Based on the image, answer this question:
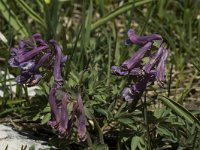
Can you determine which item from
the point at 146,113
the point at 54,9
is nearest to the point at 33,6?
the point at 54,9

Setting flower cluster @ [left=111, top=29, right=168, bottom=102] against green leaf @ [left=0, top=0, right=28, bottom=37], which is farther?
green leaf @ [left=0, top=0, right=28, bottom=37]

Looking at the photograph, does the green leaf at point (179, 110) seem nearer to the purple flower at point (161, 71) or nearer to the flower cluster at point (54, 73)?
the purple flower at point (161, 71)

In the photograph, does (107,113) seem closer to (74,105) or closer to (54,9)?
(74,105)

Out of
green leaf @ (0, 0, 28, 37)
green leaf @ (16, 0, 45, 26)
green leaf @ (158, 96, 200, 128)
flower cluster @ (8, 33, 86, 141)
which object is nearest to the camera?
flower cluster @ (8, 33, 86, 141)

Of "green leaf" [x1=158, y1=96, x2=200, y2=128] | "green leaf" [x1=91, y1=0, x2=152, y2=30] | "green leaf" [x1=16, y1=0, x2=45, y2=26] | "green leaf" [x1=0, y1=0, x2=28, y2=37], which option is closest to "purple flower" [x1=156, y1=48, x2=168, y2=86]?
"green leaf" [x1=158, y1=96, x2=200, y2=128]

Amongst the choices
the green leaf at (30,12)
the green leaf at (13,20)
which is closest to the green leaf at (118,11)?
the green leaf at (30,12)

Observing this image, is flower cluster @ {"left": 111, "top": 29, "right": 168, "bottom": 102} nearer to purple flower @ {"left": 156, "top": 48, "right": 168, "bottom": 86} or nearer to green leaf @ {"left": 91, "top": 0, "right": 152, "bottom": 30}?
purple flower @ {"left": 156, "top": 48, "right": 168, "bottom": 86}

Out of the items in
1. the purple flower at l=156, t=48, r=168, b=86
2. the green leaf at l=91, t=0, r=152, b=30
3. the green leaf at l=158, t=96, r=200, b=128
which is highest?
the green leaf at l=91, t=0, r=152, b=30
